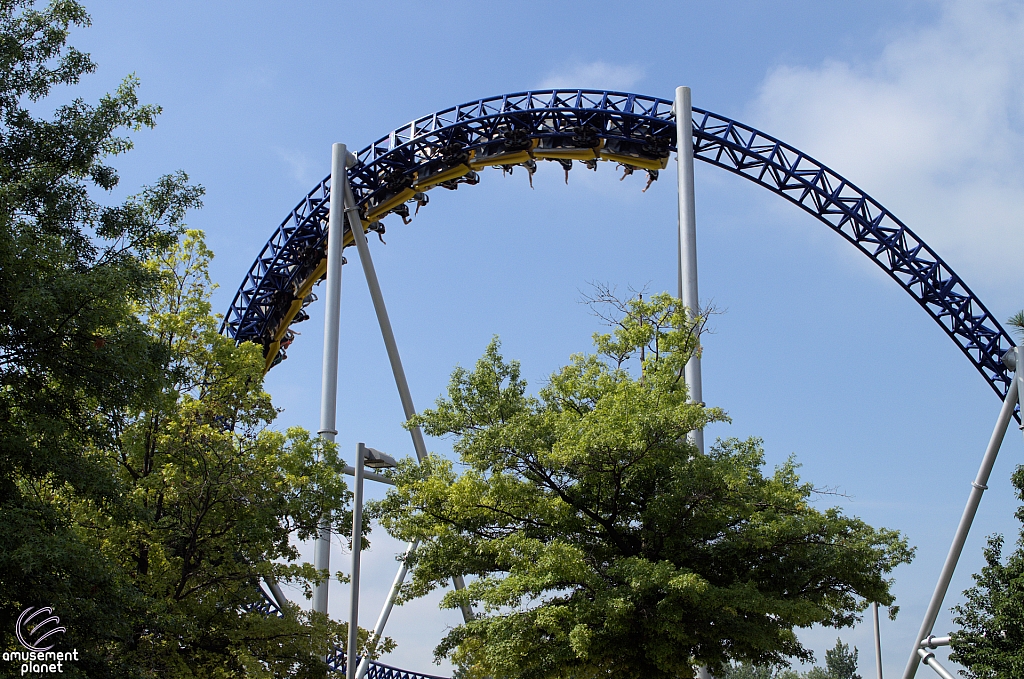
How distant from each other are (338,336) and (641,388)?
728cm

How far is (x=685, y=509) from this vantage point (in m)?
14.0

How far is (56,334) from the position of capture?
9359 millimetres

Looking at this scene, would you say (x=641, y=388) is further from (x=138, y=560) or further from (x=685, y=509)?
(x=138, y=560)

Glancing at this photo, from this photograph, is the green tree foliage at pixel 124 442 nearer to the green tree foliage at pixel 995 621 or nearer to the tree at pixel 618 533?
the tree at pixel 618 533

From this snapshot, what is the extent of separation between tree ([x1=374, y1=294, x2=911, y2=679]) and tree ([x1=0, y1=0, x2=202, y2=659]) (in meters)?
5.14

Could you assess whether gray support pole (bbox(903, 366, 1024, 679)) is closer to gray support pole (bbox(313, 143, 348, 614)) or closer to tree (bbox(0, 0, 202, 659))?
gray support pole (bbox(313, 143, 348, 614))

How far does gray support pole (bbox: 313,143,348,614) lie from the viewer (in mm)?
17469

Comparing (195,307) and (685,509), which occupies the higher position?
(195,307)

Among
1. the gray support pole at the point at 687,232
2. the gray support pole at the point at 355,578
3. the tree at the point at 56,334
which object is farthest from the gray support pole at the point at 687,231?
the tree at the point at 56,334

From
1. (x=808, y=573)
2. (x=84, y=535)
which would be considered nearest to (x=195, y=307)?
(x=84, y=535)

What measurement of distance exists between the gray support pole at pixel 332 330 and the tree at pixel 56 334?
6.98 metres

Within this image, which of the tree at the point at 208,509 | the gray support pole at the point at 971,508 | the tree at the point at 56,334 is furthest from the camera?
the gray support pole at the point at 971,508

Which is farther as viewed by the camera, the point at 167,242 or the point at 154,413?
the point at 154,413

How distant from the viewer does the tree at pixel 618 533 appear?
13172 millimetres
